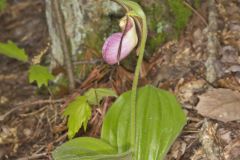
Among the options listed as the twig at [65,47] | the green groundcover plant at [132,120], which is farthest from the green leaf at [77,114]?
the twig at [65,47]

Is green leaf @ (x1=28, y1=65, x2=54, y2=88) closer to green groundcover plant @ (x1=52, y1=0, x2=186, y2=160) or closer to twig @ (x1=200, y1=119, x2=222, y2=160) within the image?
green groundcover plant @ (x1=52, y1=0, x2=186, y2=160)

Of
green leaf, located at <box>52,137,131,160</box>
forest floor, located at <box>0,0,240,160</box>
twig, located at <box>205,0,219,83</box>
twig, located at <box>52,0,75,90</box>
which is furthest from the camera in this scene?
twig, located at <box>52,0,75,90</box>

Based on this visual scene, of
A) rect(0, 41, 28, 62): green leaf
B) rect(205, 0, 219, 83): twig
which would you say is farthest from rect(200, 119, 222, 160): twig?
rect(0, 41, 28, 62): green leaf

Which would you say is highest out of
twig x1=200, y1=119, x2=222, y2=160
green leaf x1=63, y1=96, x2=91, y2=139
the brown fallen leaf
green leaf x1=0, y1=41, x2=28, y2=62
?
green leaf x1=0, y1=41, x2=28, y2=62

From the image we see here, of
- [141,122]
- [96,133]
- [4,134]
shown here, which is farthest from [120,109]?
[4,134]

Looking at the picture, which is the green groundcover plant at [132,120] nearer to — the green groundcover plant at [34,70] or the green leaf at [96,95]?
the green leaf at [96,95]

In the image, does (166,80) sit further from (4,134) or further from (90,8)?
(4,134)

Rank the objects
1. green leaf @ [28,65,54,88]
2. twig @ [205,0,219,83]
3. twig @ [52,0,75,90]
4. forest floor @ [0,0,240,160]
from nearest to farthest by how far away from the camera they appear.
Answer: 1. forest floor @ [0,0,240,160]
2. twig @ [205,0,219,83]
3. green leaf @ [28,65,54,88]
4. twig @ [52,0,75,90]
